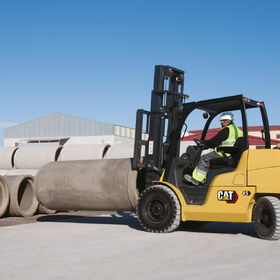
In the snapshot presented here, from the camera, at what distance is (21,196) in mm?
12742

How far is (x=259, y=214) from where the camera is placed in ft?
23.6

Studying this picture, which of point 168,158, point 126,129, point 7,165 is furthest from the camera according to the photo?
point 126,129

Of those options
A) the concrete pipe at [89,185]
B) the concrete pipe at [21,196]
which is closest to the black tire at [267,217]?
the concrete pipe at [89,185]

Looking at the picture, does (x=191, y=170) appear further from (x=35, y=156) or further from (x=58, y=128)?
(x=58, y=128)

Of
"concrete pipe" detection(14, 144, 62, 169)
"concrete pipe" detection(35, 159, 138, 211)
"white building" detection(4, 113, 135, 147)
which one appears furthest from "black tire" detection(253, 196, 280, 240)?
"white building" detection(4, 113, 135, 147)

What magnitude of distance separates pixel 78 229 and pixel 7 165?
890 centimetres

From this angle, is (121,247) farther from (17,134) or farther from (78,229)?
(17,134)

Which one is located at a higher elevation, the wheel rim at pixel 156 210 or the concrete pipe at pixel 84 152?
the concrete pipe at pixel 84 152

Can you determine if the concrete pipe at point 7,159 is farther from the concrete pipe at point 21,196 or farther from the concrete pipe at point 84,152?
the concrete pipe at point 21,196

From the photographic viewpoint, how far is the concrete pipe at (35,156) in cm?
1526

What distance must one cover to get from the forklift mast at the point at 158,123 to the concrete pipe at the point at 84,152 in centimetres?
520

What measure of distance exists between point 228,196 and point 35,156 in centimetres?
959

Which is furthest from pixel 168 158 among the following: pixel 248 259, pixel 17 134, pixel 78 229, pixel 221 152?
pixel 17 134

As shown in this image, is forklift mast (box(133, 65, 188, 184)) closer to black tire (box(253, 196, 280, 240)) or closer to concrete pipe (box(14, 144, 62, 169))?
black tire (box(253, 196, 280, 240))
